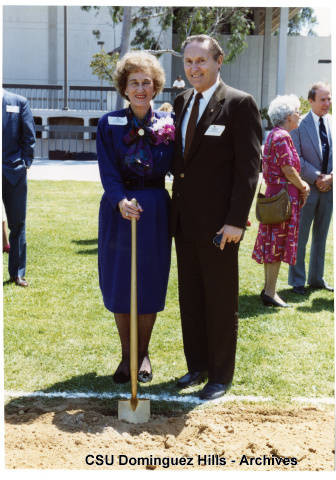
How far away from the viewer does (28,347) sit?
4746 millimetres

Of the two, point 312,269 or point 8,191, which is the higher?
point 8,191

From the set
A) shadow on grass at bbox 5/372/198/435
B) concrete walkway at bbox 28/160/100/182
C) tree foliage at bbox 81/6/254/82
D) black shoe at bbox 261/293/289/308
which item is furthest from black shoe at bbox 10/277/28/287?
tree foliage at bbox 81/6/254/82

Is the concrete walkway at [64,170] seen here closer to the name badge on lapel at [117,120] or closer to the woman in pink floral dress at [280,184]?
the woman in pink floral dress at [280,184]

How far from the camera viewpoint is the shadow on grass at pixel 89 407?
3.42 meters

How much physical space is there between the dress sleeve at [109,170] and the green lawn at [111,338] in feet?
4.26

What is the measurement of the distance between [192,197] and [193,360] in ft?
3.86

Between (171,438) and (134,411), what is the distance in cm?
34

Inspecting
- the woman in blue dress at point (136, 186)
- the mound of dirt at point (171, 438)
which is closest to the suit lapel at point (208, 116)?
the woman in blue dress at point (136, 186)

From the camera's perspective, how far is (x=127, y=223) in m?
3.81

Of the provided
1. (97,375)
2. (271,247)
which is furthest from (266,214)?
(97,375)

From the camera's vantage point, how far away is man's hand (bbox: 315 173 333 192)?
6.11 metres

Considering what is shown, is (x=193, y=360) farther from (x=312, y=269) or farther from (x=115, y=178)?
(x=312, y=269)

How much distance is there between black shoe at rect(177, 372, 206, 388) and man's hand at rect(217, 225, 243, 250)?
1.00m

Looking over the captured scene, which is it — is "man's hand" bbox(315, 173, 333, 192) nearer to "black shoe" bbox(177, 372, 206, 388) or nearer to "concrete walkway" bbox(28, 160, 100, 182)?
"black shoe" bbox(177, 372, 206, 388)
